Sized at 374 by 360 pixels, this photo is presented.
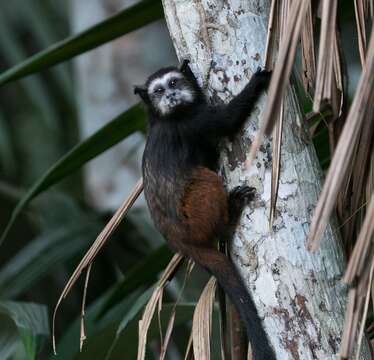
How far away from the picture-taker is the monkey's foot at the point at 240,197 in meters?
1.97

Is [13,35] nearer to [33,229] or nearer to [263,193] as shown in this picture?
[33,229]

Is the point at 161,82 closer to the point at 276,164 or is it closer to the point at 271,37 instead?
the point at 271,37

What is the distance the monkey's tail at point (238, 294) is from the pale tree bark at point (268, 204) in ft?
0.08

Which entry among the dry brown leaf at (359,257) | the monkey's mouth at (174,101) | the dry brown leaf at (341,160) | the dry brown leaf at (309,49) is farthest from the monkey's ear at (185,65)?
the dry brown leaf at (359,257)

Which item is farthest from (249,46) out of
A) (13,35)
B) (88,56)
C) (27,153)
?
(27,153)

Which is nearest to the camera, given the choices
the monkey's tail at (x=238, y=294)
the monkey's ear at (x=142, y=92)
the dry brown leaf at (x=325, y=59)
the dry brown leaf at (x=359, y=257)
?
the dry brown leaf at (x=359, y=257)

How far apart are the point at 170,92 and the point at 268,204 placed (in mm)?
838

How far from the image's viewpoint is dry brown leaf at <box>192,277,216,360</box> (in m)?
1.95

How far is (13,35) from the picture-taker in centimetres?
588

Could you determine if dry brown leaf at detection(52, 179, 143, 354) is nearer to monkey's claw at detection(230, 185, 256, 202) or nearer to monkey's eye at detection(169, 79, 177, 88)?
monkey's claw at detection(230, 185, 256, 202)

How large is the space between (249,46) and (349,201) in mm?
430

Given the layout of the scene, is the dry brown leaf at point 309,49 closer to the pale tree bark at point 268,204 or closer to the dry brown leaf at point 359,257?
the pale tree bark at point 268,204

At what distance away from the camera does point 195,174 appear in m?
2.39

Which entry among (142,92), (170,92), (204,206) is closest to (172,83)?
(170,92)
